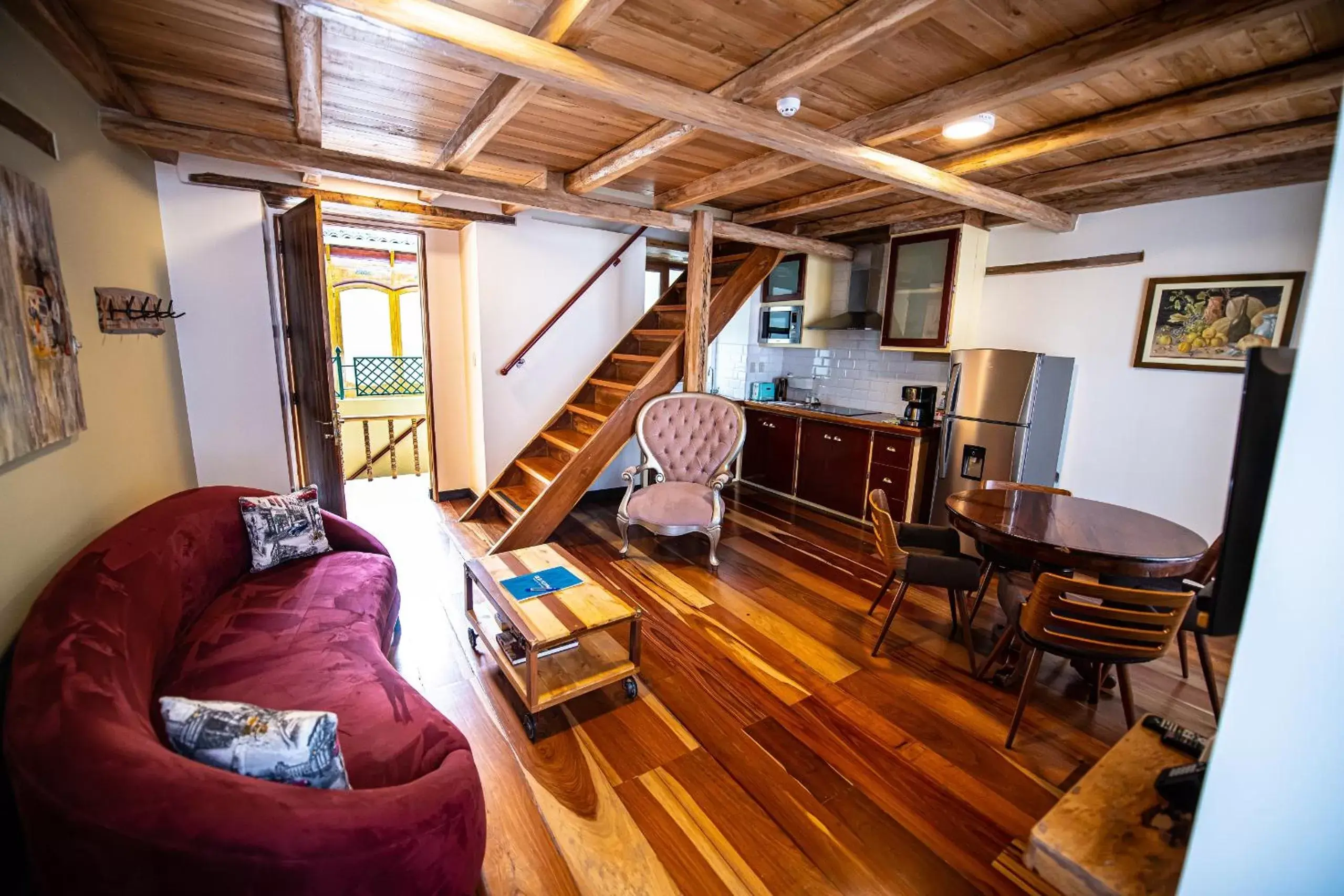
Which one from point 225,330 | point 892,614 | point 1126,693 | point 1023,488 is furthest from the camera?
point 225,330

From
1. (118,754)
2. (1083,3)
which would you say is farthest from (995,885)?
(1083,3)

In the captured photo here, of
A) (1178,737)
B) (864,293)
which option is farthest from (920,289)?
(1178,737)

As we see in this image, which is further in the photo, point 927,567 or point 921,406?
point 921,406

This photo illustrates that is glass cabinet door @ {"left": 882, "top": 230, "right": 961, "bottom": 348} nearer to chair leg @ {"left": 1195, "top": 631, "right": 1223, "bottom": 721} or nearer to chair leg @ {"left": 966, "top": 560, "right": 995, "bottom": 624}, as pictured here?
chair leg @ {"left": 966, "top": 560, "right": 995, "bottom": 624}

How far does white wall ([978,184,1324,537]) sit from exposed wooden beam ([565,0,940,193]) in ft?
9.65

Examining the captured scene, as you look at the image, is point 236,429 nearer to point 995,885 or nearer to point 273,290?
point 273,290

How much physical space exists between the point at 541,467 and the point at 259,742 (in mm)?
3243

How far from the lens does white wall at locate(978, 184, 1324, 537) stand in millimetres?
3090

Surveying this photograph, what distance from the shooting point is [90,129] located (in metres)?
2.25

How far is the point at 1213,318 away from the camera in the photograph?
10.6ft

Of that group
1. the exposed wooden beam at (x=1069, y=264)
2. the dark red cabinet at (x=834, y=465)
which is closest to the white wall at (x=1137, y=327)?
the exposed wooden beam at (x=1069, y=264)

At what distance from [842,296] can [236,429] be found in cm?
507

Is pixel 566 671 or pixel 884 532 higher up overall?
pixel 884 532

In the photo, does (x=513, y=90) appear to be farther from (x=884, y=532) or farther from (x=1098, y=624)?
(x=1098, y=624)
